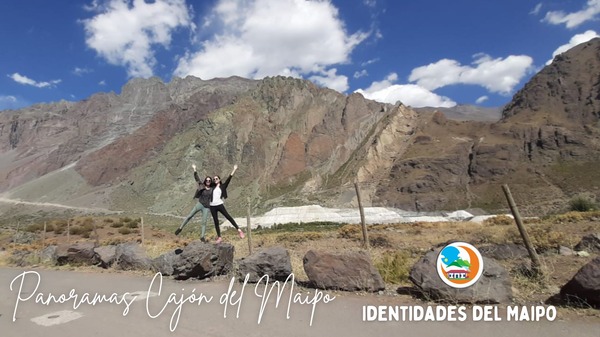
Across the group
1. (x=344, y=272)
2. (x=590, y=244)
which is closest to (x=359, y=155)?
(x=590, y=244)

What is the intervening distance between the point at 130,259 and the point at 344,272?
7.81 meters

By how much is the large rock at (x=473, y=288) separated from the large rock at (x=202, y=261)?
518cm

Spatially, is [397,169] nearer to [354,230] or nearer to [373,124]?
[373,124]

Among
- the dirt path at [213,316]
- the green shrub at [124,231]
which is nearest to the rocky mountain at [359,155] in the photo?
the green shrub at [124,231]

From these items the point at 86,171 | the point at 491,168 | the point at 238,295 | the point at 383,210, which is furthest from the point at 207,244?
the point at 86,171

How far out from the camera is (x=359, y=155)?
128 metres

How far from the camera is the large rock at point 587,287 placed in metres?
6.68

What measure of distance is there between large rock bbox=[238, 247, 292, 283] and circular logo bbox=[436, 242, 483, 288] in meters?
3.66

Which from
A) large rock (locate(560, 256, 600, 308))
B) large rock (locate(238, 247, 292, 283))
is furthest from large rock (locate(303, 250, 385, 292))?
large rock (locate(560, 256, 600, 308))

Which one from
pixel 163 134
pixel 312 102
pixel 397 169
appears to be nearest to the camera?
pixel 397 169

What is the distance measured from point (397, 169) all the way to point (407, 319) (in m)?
116

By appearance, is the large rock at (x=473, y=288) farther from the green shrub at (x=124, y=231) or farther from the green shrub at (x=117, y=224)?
the green shrub at (x=117, y=224)

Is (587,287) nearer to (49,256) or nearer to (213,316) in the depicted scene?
(213,316)

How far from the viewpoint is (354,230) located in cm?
3203
